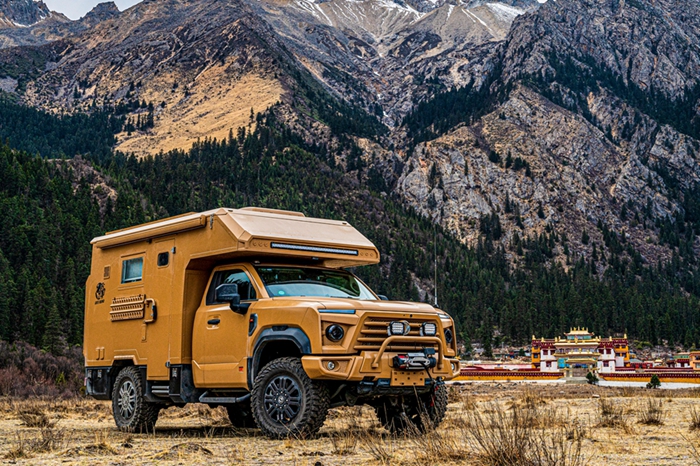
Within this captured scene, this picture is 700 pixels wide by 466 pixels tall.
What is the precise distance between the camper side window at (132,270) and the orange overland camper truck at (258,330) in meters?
0.04

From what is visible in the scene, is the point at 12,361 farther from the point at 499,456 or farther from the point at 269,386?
the point at 499,456

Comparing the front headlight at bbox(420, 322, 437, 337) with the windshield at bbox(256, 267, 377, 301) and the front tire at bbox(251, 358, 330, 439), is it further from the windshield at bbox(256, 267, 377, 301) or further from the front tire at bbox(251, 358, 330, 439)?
the front tire at bbox(251, 358, 330, 439)

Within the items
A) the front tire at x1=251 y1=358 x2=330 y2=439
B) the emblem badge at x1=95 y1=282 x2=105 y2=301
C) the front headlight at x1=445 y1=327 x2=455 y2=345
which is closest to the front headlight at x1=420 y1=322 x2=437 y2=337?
the front headlight at x1=445 y1=327 x2=455 y2=345

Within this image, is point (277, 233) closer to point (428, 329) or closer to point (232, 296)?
point (232, 296)

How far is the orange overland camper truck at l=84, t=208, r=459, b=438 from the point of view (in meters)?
12.1

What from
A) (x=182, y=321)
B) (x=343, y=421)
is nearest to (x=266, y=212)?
(x=182, y=321)

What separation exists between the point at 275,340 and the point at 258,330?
0.33 metres

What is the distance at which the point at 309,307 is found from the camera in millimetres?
12109

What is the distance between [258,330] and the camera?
12.8 metres

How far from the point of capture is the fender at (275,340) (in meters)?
12.1

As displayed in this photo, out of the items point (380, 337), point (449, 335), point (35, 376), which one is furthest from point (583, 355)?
point (380, 337)

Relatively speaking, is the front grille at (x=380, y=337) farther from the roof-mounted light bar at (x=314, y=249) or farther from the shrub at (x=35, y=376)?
the shrub at (x=35, y=376)

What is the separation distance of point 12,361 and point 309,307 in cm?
3896

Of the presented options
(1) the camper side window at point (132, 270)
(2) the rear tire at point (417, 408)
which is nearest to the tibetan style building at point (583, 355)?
(2) the rear tire at point (417, 408)
